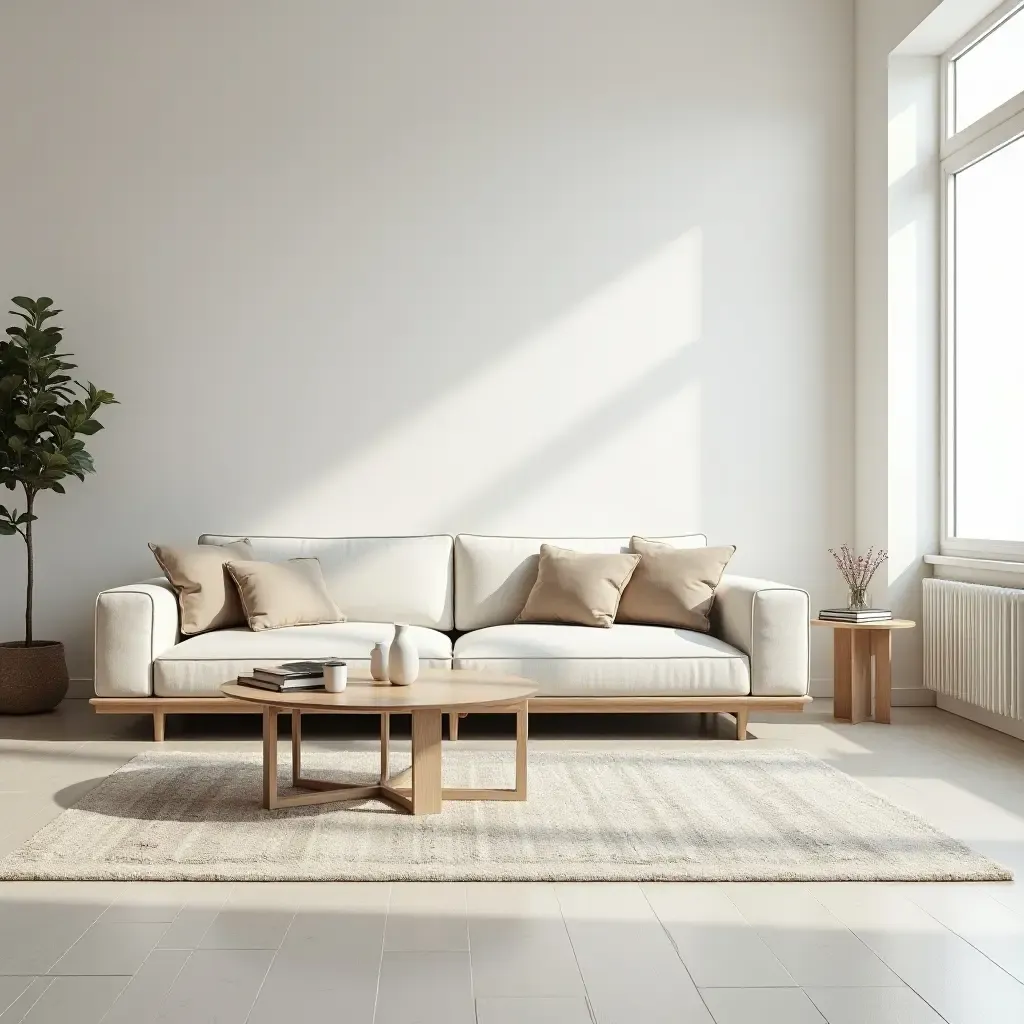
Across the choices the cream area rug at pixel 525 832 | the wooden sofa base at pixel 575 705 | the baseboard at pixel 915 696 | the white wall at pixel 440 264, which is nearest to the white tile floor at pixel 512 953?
the cream area rug at pixel 525 832

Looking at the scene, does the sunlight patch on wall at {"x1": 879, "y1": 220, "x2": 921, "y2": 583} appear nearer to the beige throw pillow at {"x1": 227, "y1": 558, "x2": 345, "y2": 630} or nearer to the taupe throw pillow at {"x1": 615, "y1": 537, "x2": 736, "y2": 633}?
the taupe throw pillow at {"x1": 615, "y1": 537, "x2": 736, "y2": 633}

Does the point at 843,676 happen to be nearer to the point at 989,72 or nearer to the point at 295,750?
the point at 295,750

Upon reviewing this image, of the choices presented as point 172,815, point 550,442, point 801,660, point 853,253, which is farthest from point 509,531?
point 172,815

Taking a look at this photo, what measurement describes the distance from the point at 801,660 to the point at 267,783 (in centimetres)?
222

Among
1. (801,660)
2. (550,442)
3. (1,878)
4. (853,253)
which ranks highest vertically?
(853,253)

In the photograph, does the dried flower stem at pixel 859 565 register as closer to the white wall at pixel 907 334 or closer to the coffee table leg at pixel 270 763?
the white wall at pixel 907 334

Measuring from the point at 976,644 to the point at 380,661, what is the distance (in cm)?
258

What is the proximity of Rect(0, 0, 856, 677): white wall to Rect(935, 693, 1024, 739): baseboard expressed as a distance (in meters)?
0.60

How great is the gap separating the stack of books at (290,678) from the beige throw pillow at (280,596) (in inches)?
48.3

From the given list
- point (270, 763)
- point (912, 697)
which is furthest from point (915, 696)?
point (270, 763)

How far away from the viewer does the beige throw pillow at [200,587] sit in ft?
15.1

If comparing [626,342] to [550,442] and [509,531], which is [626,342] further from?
[509,531]

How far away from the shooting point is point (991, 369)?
4.82 m

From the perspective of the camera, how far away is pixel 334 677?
328cm
